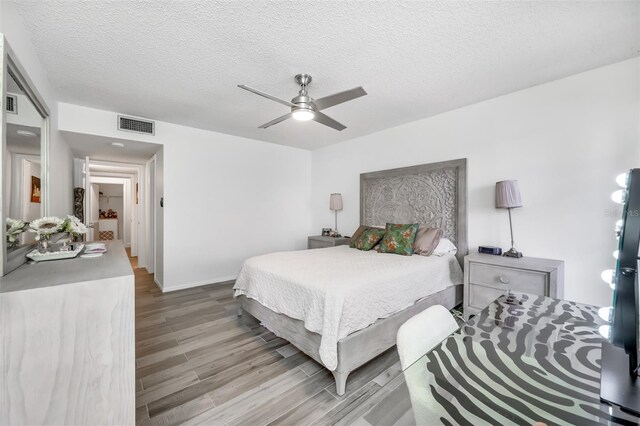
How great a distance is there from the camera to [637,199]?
2.53ft

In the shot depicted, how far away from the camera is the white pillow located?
3.01 m

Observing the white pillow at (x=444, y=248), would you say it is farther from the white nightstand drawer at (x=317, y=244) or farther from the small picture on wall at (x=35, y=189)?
the small picture on wall at (x=35, y=189)

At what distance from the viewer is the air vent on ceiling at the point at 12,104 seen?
4.12ft

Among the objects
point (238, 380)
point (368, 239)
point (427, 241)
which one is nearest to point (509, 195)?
point (427, 241)

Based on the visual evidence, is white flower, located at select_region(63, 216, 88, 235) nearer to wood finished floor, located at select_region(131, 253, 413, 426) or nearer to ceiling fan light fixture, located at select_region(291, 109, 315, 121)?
wood finished floor, located at select_region(131, 253, 413, 426)

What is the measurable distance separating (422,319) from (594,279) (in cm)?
233

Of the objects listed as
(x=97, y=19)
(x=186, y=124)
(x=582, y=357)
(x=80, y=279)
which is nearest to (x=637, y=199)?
(x=582, y=357)

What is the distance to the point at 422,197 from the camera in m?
3.52

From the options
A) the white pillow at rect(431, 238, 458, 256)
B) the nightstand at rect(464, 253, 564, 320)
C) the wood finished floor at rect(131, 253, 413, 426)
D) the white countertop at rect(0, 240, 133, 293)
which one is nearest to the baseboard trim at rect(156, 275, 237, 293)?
the wood finished floor at rect(131, 253, 413, 426)

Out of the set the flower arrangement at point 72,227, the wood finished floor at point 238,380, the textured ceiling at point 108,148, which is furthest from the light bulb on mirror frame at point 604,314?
the textured ceiling at point 108,148

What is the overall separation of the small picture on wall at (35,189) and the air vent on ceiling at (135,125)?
188cm

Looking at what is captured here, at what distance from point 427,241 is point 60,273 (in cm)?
310

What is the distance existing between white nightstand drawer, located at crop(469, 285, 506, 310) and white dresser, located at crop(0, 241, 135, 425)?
2.86 m

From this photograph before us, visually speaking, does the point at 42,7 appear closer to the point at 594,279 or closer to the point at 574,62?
the point at 574,62
